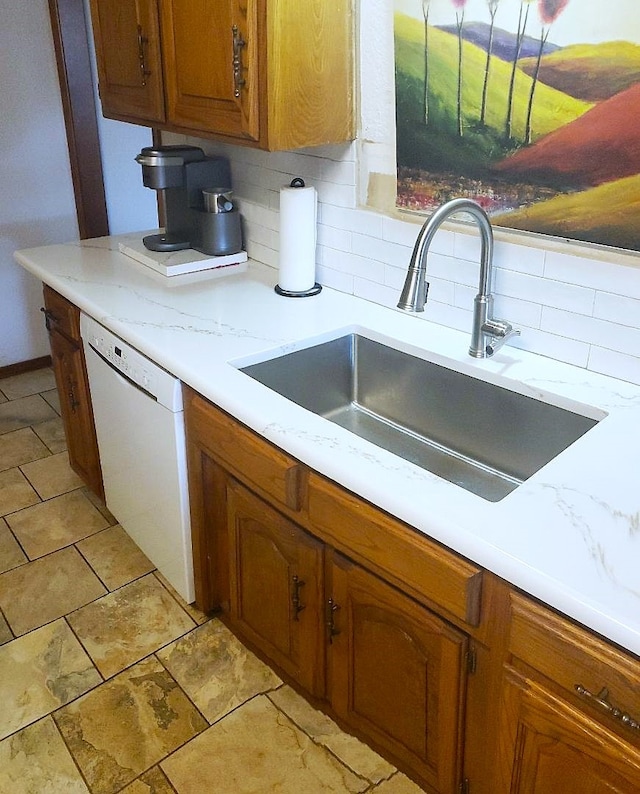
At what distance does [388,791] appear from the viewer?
1.65 meters

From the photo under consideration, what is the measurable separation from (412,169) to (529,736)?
1.31 meters

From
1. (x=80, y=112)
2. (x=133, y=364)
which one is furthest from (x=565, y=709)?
(x=80, y=112)

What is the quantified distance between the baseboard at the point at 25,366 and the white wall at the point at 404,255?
1.94m

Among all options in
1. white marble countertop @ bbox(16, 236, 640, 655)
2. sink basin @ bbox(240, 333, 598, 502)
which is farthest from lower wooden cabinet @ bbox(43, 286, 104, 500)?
sink basin @ bbox(240, 333, 598, 502)

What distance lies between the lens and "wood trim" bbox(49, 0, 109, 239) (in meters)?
3.37

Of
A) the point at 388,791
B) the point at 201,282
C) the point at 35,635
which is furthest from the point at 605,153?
the point at 35,635

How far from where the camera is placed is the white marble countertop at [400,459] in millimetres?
1053

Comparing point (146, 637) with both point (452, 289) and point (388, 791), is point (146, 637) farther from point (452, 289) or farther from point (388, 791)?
point (452, 289)

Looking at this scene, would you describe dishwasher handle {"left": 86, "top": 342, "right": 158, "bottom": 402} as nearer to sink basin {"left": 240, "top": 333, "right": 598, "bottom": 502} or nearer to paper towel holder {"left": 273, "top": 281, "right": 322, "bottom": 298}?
sink basin {"left": 240, "top": 333, "right": 598, "bottom": 502}

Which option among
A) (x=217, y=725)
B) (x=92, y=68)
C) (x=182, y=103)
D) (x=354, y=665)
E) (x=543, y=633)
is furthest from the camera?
(x=92, y=68)

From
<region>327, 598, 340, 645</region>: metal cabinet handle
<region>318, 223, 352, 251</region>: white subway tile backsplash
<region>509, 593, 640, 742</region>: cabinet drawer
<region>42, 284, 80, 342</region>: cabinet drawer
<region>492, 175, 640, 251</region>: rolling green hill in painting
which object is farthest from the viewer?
<region>42, 284, 80, 342</region>: cabinet drawer

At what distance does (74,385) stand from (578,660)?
6.22ft

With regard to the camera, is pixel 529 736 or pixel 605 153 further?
pixel 605 153

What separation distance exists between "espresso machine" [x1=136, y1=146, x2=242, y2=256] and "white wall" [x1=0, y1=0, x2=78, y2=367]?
1.41m
